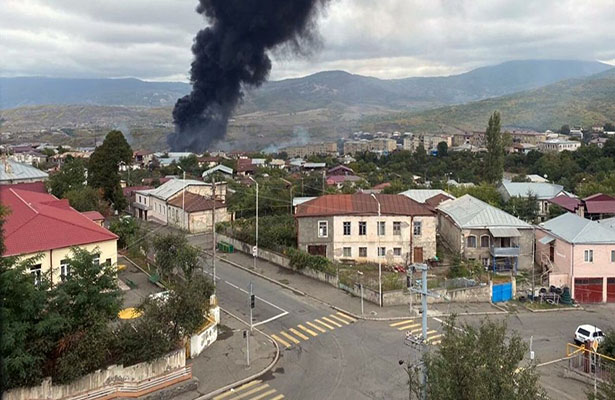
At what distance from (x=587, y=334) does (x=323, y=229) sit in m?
16.1

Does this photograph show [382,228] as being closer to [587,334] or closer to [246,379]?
[587,334]

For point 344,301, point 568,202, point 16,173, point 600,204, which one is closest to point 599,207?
point 600,204

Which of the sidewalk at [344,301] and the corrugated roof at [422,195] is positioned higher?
the corrugated roof at [422,195]

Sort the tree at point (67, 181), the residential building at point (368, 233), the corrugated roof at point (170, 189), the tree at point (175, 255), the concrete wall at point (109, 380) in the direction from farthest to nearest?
the corrugated roof at point (170, 189) < the tree at point (67, 181) < the residential building at point (368, 233) < the tree at point (175, 255) < the concrete wall at point (109, 380)

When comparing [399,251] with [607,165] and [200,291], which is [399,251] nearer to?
[200,291]

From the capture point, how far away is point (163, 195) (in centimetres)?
4862

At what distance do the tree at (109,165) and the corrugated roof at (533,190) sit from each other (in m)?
39.0

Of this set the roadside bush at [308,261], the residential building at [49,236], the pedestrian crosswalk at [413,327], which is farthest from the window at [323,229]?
the residential building at [49,236]

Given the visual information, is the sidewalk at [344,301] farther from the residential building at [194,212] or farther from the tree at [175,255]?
the residential building at [194,212]

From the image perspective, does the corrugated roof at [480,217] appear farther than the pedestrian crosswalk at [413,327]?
Yes

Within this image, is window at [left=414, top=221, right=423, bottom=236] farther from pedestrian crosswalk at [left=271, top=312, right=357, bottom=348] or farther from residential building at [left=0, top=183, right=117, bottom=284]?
residential building at [left=0, top=183, right=117, bottom=284]

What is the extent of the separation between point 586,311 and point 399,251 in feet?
36.0

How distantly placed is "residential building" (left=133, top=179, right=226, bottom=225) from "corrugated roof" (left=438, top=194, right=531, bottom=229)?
22.9 metres

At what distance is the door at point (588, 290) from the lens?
27.9 m
